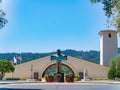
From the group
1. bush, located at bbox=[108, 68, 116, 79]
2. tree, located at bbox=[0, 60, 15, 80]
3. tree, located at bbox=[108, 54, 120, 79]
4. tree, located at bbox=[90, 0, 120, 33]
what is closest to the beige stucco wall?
tree, located at bbox=[0, 60, 15, 80]

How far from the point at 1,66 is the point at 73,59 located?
14.6m

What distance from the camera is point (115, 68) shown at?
62.5m

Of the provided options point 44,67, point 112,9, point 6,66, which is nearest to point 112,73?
point 44,67

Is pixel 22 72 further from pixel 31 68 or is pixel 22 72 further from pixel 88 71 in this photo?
pixel 88 71

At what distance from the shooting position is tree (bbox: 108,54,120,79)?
201ft

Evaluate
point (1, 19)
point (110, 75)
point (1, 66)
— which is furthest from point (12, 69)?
point (1, 19)

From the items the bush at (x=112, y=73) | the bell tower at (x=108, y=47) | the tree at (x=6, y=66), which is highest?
the bell tower at (x=108, y=47)

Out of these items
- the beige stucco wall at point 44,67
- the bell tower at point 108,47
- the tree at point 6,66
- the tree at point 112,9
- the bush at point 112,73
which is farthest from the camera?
the bell tower at point 108,47

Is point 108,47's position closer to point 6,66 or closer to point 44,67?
point 44,67

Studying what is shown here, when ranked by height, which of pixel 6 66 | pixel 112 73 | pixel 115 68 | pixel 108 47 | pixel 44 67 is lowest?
pixel 112 73

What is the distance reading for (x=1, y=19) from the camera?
18.4 meters

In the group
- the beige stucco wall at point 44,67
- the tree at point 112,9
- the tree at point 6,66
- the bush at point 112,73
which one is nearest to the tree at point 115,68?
the bush at point 112,73

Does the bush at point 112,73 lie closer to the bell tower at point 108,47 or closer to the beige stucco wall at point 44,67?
the beige stucco wall at point 44,67

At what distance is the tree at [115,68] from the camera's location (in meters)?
61.4
